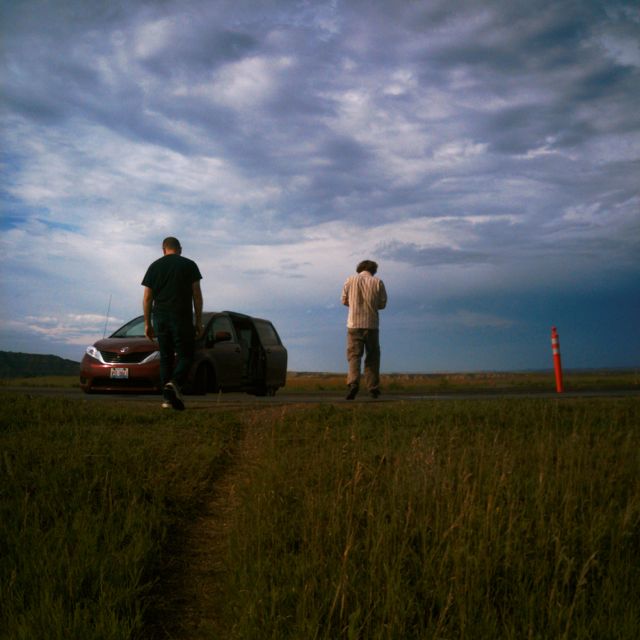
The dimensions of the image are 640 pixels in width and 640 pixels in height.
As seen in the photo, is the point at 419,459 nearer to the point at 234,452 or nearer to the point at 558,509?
the point at 558,509

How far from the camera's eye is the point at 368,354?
11.7 metres

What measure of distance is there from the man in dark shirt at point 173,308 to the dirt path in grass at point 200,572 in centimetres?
312

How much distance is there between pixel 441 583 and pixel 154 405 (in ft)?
23.2

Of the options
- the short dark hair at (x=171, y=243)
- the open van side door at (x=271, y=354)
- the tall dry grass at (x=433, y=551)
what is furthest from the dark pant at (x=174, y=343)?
the open van side door at (x=271, y=354)

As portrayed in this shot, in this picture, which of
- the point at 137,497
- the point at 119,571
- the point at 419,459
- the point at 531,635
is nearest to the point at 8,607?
the point at 119,571

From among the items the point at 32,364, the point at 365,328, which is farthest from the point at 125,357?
the point at 32,364

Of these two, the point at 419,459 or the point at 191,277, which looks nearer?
the point at 419,459

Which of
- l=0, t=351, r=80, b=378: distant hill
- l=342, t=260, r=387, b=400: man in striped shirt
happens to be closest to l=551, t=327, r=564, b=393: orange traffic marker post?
l=342, t=260, r=387, b=400: man in striped shirt

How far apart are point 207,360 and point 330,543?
845 cm

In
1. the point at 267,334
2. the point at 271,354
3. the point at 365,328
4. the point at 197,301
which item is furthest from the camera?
the point at 267,334

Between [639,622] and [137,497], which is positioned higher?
[137,497]

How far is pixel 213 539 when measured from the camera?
503 cm

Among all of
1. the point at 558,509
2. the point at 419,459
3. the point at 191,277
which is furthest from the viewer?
the point at 191,277

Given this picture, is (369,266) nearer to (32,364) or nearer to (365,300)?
(365,300)
